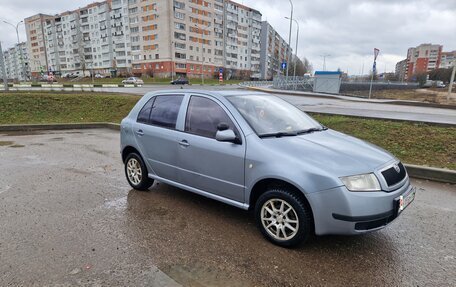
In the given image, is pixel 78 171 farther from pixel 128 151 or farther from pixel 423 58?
pixel 423 58

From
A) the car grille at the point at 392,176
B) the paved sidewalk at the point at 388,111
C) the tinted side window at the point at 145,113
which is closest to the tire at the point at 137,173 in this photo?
the tinted side window at the point at 145,113

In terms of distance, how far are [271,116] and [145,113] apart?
2.12 meters

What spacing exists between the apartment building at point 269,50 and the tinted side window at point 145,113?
96224mm

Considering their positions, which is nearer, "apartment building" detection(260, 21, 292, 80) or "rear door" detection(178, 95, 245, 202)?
"rear door" detection(178, 95, 245, 202)

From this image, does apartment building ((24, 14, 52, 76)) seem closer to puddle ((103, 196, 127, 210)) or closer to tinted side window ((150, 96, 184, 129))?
tinted side window ((150, 96, 184, 129))

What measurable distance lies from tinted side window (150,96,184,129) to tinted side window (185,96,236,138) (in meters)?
0.27

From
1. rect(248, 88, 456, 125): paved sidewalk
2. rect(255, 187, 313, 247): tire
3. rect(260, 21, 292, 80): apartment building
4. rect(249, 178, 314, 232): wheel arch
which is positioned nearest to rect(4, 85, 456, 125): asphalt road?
rect(248, 88, 456, 125): paved sidewalk

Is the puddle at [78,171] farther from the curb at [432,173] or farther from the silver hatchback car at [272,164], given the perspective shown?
the curb at [432,173]

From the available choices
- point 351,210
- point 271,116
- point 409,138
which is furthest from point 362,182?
point 409,138

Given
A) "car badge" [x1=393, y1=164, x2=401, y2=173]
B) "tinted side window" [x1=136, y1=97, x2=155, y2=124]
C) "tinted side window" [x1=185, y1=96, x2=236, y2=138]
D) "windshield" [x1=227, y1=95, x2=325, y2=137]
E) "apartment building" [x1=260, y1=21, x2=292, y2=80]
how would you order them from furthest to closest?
1. "apartment building" [x1=260, y1=21, x2=292, y2=80]
2. "tinted side window" [x1=136, y1=97, x2=155, y2=124]
3. "tinted side window" [x1=185, y1=96, x2=236, y2=138]
4. "windshield" [x1=227, y1=95, x2=325, y2=137]
5. "car badge" [x1=393, y1=164, x2=401, y2=173]

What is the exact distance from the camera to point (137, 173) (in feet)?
16.6

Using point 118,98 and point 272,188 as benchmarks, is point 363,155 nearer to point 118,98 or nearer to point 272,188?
point 272,188

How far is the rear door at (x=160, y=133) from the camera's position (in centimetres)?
435

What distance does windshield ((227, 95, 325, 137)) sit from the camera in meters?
3.72
